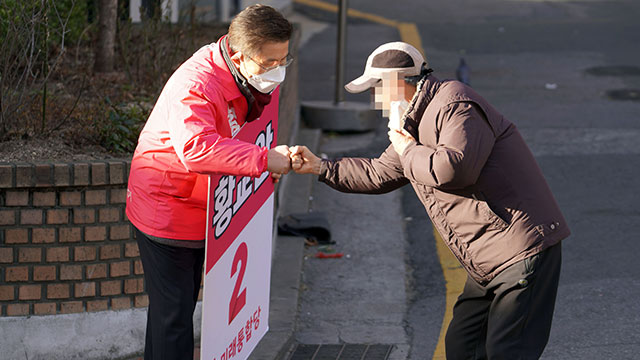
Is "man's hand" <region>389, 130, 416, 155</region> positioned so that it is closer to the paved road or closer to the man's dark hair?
the man's dark hair

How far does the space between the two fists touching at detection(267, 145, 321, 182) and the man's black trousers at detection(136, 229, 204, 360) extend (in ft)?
1.80

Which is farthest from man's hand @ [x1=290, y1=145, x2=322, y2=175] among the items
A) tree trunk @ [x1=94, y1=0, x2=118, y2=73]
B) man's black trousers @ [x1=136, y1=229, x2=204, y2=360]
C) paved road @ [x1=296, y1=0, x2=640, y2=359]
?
tree trunk @ [x1=94, y1=0, x2=118, y2=73]

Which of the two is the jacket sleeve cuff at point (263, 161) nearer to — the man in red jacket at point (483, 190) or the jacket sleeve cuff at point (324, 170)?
the man in red jacket at point (483, 190)

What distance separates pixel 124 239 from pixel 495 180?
2110mm

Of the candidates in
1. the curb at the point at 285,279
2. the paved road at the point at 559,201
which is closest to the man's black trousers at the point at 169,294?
the curb at the point at 285,279

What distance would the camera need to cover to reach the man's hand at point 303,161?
3.60 m

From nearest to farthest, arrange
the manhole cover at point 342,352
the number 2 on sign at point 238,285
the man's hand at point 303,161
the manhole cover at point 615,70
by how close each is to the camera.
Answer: the man's hand at point 303,161 → the number 2 on sign at point 238,285 → the manhole cover at point 342,352 → the manhole cover at point 615,70

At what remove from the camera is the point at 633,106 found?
35.4 ft

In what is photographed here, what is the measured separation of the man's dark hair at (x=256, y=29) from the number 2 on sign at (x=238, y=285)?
3.13 feet

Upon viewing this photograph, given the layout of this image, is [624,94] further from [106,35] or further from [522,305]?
[522,305]

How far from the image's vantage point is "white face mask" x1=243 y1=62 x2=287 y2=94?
3484 mm

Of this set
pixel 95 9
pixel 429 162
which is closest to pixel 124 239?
pixel 429 162

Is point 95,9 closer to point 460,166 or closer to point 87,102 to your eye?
point 87,102

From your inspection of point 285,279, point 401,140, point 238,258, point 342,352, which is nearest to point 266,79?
point 401,140
